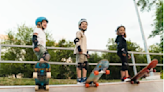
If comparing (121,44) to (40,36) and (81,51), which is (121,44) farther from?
(40,36)

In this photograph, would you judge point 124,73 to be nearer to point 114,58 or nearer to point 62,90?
point 62,90

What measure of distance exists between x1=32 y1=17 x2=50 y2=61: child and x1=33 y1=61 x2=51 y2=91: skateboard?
277mm

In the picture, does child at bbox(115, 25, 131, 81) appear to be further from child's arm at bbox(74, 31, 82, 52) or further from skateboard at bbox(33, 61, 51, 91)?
skateboard at bbox(33, 61, 51, 91)

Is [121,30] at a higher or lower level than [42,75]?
higher

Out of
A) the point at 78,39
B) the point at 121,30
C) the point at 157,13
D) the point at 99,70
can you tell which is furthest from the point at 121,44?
the point at 157,13

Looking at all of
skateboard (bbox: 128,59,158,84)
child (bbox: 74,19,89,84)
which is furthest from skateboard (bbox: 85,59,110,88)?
skateboard (bbox: 128,59,158,84)

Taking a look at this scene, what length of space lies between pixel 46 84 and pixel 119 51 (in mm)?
2037

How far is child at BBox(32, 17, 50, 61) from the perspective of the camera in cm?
233

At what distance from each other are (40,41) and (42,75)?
70cm

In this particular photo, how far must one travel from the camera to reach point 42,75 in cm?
205

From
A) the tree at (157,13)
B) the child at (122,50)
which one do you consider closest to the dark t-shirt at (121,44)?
the child at (122,50)

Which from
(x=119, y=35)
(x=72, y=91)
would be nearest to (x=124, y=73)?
(x=119, y=35)

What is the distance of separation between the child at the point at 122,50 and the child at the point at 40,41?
1851mm

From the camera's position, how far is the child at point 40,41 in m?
2.33
